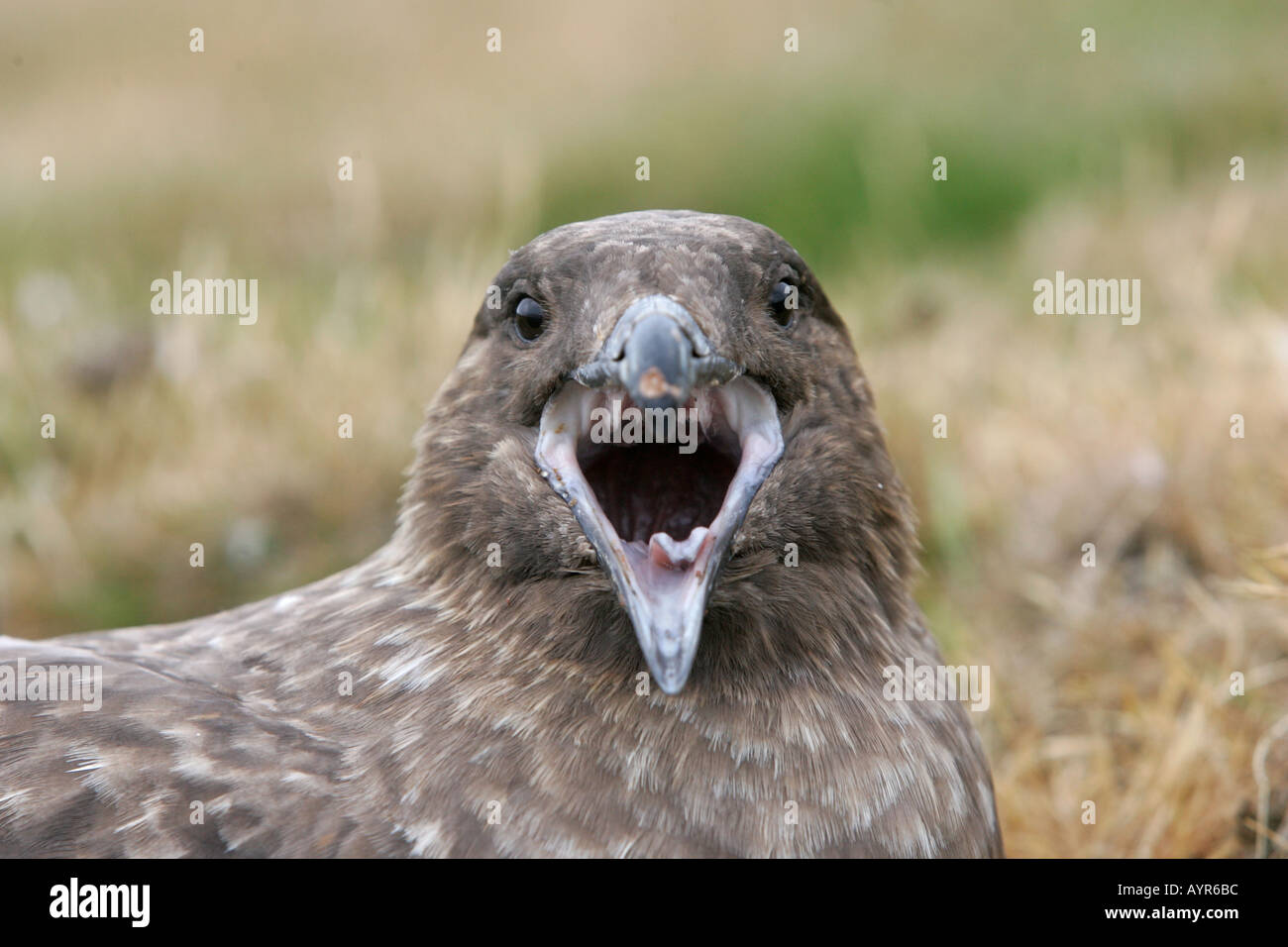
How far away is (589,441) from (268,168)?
8.23 meters

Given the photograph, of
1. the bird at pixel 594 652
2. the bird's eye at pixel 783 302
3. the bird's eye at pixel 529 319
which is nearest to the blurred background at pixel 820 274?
the bird at pixel 594 652

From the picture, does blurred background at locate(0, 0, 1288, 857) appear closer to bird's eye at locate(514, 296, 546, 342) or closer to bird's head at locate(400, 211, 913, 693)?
bird's head at locate(400, 211, 913, 693)

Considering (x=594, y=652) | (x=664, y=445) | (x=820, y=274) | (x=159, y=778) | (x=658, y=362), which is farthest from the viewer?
(x=820, y=274)

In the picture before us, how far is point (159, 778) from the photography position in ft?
7.22

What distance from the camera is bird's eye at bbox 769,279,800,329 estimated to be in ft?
8.19

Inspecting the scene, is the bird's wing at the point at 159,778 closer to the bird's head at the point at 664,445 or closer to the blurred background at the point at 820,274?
the bird's head at the point at 664,445

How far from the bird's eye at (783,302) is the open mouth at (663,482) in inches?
6.3

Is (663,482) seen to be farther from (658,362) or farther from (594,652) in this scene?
(658,362)

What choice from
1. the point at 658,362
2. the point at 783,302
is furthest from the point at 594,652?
the point at 783,302

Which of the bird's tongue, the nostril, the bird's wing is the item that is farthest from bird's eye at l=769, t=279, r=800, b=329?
the bird's wing

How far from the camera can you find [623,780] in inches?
88.4

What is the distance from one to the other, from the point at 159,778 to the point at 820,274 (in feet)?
19.2
